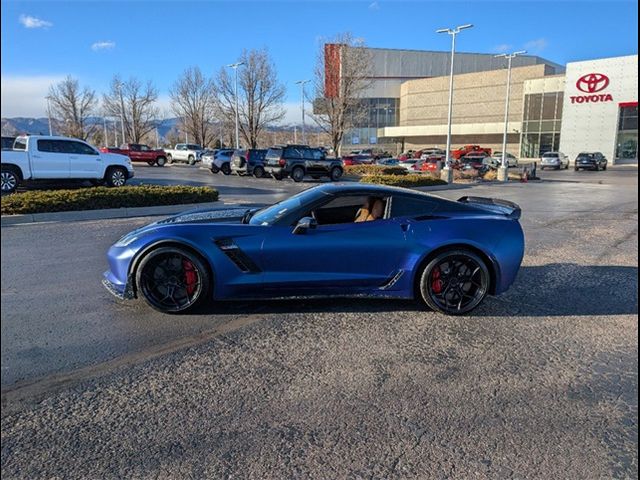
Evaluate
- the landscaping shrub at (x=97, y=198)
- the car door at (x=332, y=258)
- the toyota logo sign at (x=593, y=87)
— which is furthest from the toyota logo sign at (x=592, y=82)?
the car door at (x=332, y=258)

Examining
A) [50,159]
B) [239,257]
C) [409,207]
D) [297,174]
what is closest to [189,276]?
[239,257]

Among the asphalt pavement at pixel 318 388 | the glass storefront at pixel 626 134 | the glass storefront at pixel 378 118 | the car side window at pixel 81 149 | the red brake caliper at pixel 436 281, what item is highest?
the glass storefront at pixel 378 118

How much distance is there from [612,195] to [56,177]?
68.3 ft

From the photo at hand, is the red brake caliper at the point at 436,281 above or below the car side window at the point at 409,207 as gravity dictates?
below

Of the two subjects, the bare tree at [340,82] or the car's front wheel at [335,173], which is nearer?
the car's front wheel at [335,173]

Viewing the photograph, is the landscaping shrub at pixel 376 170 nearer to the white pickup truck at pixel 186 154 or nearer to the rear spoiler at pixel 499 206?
the white pickup truck at pixel 186 154

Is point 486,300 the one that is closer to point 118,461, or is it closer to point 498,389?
point 498,389

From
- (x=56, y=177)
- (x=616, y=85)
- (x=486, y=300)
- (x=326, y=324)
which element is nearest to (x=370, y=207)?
(x=326, y=324)

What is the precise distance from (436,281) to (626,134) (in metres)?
55.2

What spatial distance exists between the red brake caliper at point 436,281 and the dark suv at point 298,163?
2008 centimetres

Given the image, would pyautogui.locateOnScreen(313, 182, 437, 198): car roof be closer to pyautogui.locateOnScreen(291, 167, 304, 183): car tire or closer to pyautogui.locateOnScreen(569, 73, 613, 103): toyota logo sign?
pyautogui.locateOnScreen(291, 167, 304, 183): car tire

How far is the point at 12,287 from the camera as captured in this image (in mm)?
5449

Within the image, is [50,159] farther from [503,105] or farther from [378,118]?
[378,118]

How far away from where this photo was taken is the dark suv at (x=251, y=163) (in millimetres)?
27484
